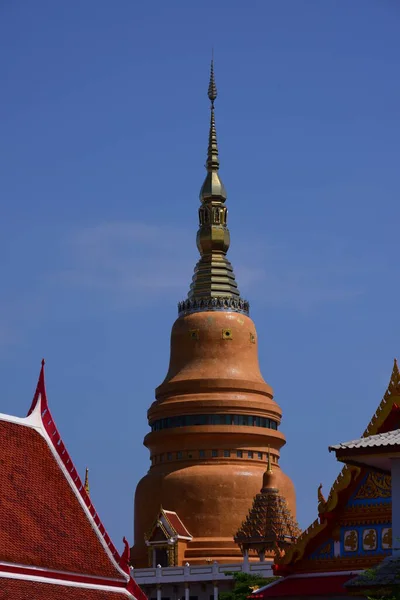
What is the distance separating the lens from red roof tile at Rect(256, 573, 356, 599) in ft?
88.9

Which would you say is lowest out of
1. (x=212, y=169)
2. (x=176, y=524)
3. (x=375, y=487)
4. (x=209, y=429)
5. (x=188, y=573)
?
(x=375, y=487)

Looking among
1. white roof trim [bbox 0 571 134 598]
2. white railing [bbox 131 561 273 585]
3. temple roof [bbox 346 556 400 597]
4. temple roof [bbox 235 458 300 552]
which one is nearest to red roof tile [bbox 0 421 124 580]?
white roof trim [bbox 0 571 134 598]

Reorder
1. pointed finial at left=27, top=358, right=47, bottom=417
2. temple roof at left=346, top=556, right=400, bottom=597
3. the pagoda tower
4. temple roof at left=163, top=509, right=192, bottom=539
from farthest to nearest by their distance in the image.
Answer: the pagoda tower < temple roof at left=163, top=509, right=192, bottom=539 < pointed finial at left=27, top=358, right=47, bottom=417 < temple roof at left=346, top=556, right=400, bottom=597

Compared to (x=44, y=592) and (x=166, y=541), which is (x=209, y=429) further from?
(x=44, y=592)

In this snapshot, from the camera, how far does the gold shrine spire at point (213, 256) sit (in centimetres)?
6944

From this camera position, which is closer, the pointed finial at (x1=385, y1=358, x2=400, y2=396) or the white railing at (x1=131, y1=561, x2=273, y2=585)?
the pointed finial at (x1=385, y1=358, x2=400, y2=396)

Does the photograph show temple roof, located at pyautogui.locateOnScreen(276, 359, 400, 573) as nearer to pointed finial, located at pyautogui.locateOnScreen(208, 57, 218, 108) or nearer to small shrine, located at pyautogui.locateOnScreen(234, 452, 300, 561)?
small shrine, located at pyautogui.locateOnScreen(234, 452, 300, 561)

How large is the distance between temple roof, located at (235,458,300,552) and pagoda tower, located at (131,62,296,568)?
3.69 m

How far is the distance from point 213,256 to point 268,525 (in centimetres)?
1695

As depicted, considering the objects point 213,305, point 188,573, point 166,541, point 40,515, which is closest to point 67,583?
point 40,515

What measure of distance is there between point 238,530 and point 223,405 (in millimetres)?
6170

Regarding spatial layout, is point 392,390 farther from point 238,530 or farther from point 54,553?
point 238,530

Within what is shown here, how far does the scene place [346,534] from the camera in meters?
27.9

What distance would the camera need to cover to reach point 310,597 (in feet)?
90.3
